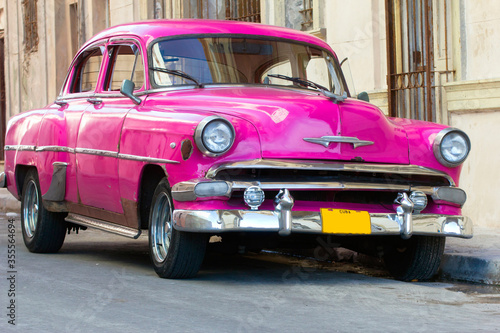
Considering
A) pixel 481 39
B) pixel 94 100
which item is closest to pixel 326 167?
pixel 94 100

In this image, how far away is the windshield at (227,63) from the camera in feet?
24.4

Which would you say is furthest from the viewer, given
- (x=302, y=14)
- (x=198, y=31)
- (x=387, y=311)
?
A: (x=302, y=14)

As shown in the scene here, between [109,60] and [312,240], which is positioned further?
[109,60]

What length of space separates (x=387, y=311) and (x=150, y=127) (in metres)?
2.18

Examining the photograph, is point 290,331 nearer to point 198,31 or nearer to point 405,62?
point 198,31

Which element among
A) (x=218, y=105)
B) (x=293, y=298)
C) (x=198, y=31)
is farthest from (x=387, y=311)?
(x=198, y=31)

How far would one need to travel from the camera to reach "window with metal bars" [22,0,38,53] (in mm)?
24781

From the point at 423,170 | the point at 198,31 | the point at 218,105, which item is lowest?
the point at 423,170

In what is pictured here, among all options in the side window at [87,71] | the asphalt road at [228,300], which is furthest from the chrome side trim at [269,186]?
the side window at [87,71]

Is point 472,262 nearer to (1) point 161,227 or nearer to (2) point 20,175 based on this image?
(1) point 161,227

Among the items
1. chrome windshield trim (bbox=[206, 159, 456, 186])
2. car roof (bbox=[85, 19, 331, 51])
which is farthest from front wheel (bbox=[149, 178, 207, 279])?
car roof (bbox=[85, 19, 331, 51])

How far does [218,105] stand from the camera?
672 centimetres

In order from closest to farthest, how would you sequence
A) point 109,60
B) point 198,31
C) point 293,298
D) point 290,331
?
point 290,331
point 293,298
point 198,31
point 109,60

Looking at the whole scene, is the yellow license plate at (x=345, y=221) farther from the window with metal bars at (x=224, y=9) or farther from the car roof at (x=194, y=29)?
the window with metal bars at (x=224, y=9)
